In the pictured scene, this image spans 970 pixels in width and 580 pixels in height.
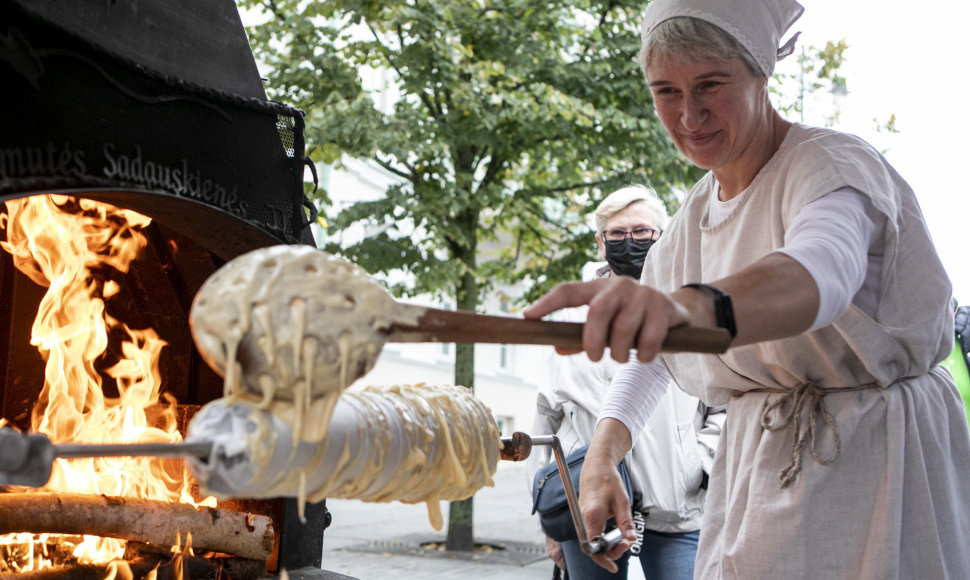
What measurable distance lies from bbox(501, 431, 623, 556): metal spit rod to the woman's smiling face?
0.77m

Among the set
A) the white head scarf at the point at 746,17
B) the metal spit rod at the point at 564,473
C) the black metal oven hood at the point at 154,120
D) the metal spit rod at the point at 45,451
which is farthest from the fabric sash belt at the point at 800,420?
the black metal oven hood at the point at 154,120

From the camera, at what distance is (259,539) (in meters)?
2.92

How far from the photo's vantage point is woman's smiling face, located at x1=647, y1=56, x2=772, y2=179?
2027 millimetres

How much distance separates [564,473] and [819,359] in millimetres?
651

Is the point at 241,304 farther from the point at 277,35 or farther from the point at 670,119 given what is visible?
the point at 277,35

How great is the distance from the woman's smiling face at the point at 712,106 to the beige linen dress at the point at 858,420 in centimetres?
9

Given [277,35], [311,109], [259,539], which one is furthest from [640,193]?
[277,35]

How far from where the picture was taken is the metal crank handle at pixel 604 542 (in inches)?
90.0

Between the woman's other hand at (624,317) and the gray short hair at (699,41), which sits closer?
the woman's other hand at (624,317)

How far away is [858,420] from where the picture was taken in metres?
1.97

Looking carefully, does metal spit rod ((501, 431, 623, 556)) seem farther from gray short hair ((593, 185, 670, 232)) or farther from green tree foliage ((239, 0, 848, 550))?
green tree foliage ((239, 0, 848, 550))

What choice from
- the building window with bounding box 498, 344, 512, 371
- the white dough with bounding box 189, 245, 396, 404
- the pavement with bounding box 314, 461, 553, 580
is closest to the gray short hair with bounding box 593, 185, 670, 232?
the pavement with bounding box 314, 461, 553, 580

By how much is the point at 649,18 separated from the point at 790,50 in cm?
43

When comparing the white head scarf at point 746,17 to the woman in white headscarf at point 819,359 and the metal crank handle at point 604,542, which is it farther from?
the metal crank handle at point 604,542
